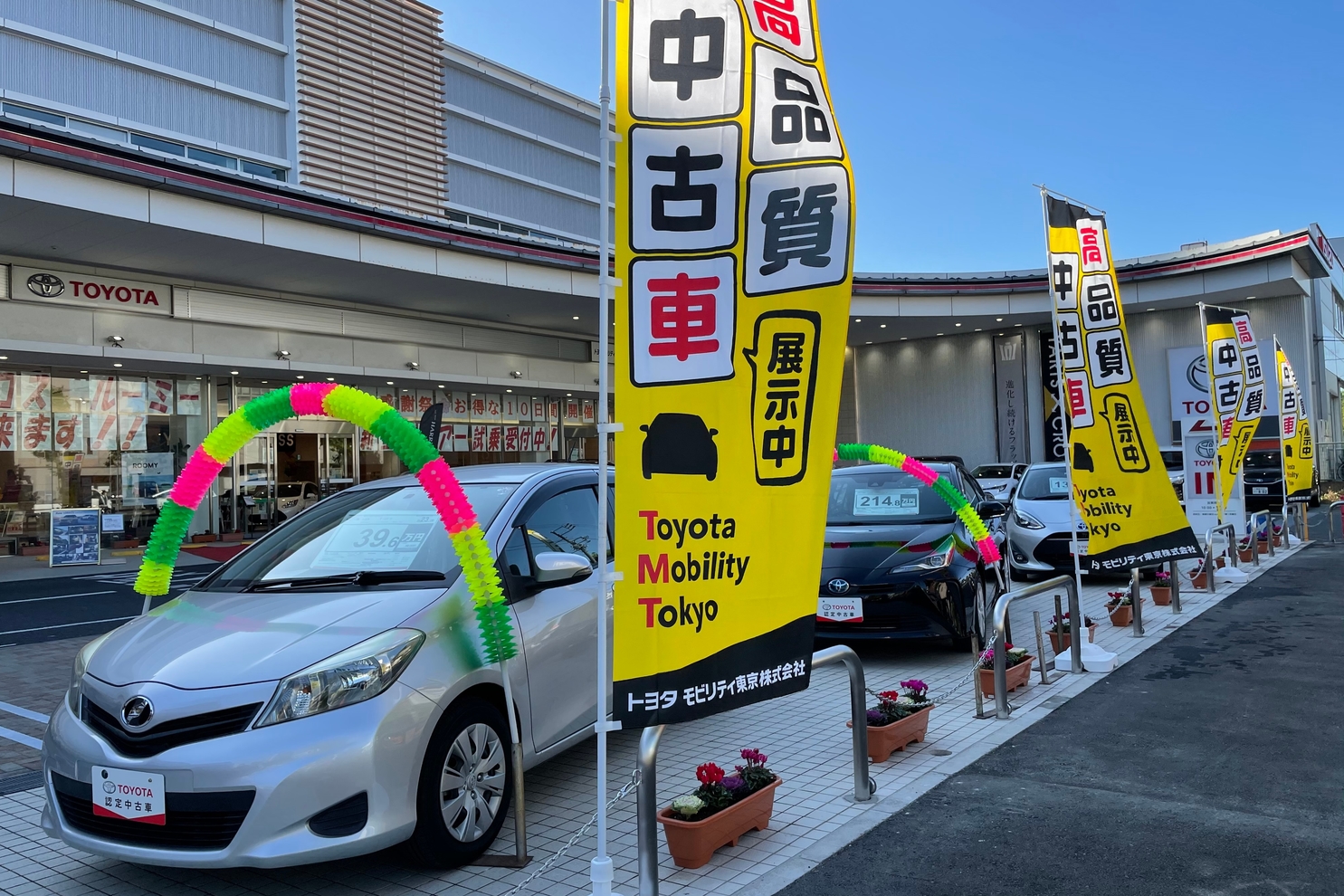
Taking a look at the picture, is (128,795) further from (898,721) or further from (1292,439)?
(1292,439)

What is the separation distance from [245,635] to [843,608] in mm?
4755

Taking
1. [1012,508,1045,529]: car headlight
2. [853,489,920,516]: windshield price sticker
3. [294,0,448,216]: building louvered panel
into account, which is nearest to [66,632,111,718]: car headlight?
[853,489,920,516]: windshield price sticker

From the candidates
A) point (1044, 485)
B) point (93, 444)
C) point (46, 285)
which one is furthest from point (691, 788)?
point (93, 444)

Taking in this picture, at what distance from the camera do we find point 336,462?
2105 cm

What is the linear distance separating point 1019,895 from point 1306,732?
3.24 m

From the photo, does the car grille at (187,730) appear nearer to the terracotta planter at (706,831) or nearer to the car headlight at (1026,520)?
the terracotta planter at (706,831)

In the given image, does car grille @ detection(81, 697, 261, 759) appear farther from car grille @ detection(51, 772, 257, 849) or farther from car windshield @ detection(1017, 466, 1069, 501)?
car windshield @ detection(1017, 466, 1069, 501)

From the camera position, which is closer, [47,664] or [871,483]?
[47,664]

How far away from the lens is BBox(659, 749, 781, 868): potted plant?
12.8 ft

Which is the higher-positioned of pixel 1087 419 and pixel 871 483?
pixel 1087 419

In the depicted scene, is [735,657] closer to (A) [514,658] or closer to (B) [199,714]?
(A) [514,658]

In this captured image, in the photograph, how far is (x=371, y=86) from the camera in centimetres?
2323

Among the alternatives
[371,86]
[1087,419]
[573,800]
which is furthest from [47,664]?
[371,86]

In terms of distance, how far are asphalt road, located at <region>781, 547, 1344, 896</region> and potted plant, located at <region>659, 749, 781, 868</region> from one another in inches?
15.8
